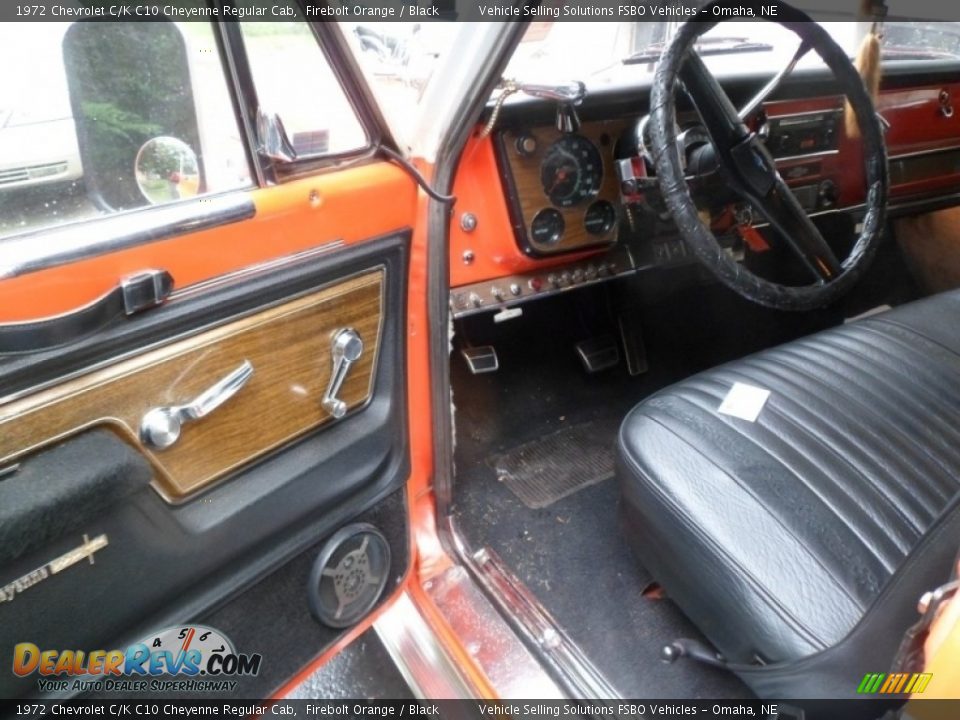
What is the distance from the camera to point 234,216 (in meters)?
0.84

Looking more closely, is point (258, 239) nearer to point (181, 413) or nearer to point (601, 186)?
point (181, 413)

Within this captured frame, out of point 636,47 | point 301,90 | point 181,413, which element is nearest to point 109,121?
point 301,90

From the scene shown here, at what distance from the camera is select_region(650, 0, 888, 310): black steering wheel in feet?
3.79

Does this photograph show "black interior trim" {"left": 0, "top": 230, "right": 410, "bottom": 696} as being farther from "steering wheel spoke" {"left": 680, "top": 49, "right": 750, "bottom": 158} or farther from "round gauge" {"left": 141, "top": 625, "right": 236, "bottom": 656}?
"steering wheel spoke" {"left": 680, "top": 49, "right": 750, "bottom": 158}

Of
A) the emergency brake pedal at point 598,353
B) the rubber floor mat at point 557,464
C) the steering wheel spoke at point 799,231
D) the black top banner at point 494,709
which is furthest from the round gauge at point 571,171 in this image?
the black top banner at point 494,709

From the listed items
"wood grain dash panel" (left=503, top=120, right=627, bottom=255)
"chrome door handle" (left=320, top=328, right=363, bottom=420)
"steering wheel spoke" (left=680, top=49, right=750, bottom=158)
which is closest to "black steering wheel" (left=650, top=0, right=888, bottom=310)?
"steering wheel spoke" (left=680, top=49, right=750, bottom=158)

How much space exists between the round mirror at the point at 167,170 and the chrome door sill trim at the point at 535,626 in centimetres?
81

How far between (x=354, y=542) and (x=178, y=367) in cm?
44

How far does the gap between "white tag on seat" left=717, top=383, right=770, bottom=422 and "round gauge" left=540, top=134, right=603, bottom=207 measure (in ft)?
1.98

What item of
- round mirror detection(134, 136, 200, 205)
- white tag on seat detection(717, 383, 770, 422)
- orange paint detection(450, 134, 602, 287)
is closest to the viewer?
round mirror detection(134, 136, 200, 205)

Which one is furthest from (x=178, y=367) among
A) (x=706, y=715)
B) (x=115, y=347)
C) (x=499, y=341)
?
(x=499, y=341)

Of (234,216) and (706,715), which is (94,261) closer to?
(234,216)

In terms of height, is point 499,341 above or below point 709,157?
below

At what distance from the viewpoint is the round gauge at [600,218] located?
1649 mm
